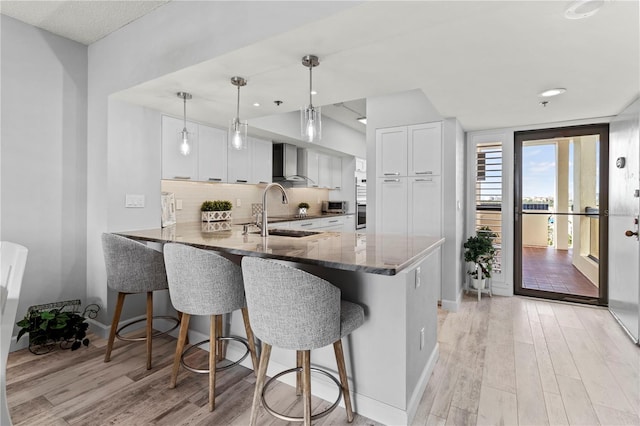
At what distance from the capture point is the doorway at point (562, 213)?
145 inches

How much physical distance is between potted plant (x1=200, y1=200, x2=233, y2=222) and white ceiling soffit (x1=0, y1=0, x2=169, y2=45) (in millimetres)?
2044

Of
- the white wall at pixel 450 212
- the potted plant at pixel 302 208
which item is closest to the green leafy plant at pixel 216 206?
the potted plant at pixel 302 208

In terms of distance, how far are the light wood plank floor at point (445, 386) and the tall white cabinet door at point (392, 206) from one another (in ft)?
4.48

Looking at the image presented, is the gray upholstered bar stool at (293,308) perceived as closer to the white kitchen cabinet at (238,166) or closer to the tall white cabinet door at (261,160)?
the white kitchen cabinet at (238,166)

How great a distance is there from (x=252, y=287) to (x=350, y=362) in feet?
2.56

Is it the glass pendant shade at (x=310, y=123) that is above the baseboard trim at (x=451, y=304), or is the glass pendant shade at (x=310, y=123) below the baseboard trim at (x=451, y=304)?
above

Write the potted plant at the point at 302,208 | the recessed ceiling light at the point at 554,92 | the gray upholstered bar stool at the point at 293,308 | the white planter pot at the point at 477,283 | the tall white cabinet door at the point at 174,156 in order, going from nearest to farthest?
the gray upholstered bar stool at the point at 293,308, the recessed ceiling light at the point at 554,92, the tall white cabinet door at the point at 174,156, the white planter pot at the point at 477,283, the potted plant at the point at 302,208

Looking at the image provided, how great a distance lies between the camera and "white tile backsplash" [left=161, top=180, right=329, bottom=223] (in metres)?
3.99

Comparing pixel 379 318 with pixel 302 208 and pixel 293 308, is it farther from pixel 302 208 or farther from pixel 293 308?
pixel 302 208

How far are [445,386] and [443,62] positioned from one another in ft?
6.70

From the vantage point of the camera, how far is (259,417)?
180 centimetres

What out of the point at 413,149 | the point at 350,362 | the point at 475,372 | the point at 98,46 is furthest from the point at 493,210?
the point at 98,46

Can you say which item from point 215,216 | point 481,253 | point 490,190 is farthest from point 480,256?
point 215,216

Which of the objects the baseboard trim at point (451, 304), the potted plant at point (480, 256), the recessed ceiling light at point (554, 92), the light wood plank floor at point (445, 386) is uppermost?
the recessed ceiling light at point (554, 92)
